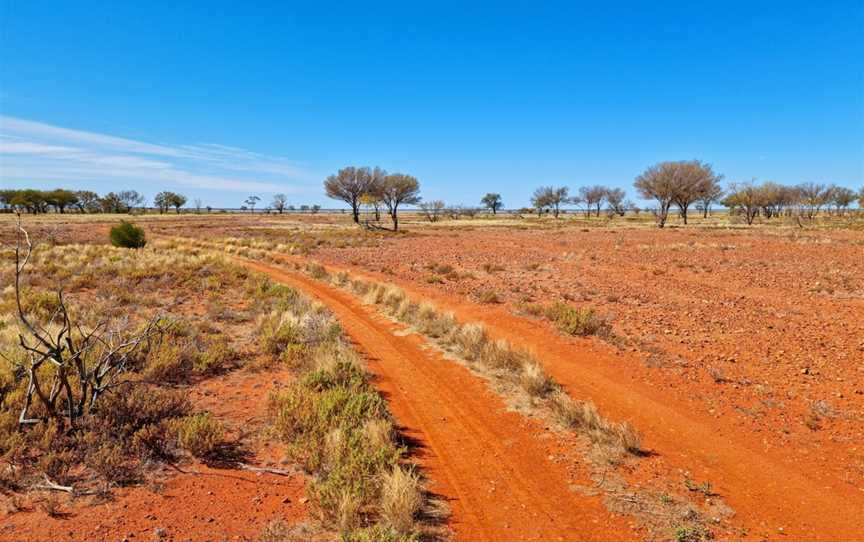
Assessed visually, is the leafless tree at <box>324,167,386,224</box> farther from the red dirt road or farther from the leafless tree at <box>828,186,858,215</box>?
the leafless tree at <box>828,186,858,215</box>

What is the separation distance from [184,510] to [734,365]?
930 centimetres

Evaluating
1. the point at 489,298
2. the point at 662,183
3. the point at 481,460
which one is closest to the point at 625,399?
the point at 481,460

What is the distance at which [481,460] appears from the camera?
534 centimetres

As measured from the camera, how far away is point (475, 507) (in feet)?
14.7

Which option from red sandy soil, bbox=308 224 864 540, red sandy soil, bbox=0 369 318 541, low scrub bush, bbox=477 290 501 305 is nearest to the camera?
red sandy soil, bbox=0 369 318 541

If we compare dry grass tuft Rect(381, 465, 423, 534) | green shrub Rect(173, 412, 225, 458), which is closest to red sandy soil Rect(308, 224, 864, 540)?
dry grass tuft Rect(381, 465, 423, 534)

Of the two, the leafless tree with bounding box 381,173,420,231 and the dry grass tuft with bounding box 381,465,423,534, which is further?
the leafless tree with bounding box 381,173,420,231

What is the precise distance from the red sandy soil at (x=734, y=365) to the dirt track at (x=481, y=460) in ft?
5.08

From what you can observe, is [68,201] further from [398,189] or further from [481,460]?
[481,460]

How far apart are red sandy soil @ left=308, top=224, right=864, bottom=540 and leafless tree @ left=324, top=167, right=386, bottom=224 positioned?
181 feet

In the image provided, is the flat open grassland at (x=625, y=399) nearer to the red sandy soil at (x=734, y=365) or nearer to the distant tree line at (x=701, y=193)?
the red sandy soil at (x=734, y=365)

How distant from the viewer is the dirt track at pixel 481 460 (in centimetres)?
422

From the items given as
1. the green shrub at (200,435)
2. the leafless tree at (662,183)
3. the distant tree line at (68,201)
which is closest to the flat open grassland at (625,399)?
the green shrub at (200,435)

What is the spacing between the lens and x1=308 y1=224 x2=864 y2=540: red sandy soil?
16.2 feet
